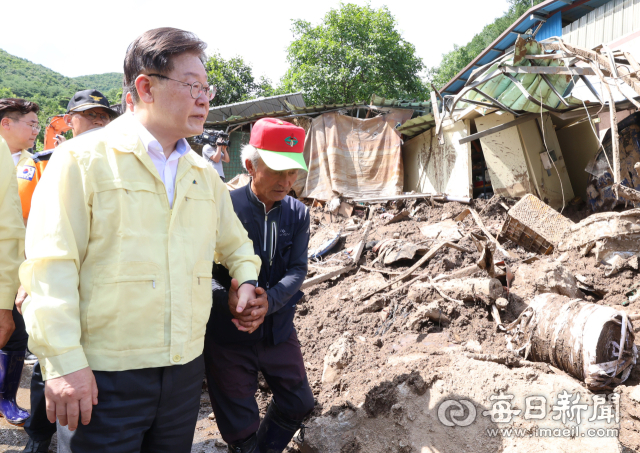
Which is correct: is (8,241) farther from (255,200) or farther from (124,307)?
(255,200)

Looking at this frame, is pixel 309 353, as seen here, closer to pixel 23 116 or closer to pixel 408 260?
pixel 408 260

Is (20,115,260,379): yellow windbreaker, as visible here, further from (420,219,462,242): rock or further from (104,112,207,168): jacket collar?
(420,219,462,242): rock

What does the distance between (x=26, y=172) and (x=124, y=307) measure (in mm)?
1970

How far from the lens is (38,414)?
224 centimetres

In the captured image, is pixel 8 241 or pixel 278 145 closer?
pixel 8 241

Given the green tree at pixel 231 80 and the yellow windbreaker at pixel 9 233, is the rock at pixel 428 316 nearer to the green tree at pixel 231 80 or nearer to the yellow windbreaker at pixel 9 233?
the yellow windbreaker at pixel 9 233

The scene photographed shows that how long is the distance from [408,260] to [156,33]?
425cm

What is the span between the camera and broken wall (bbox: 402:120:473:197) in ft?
28.6

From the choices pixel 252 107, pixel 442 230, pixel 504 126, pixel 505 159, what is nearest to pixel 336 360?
pixel 442 230

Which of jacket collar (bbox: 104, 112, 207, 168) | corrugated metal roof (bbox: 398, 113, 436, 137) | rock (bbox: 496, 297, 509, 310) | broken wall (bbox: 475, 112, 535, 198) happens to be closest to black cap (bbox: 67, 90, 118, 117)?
jacket collar (bbox: 104, 112, 207, 168)

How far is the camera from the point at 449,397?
251cm

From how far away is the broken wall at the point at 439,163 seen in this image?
28.6 ft

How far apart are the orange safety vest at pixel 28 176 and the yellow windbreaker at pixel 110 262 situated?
1.59 metres

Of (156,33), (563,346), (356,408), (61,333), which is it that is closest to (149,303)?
(61,333)
